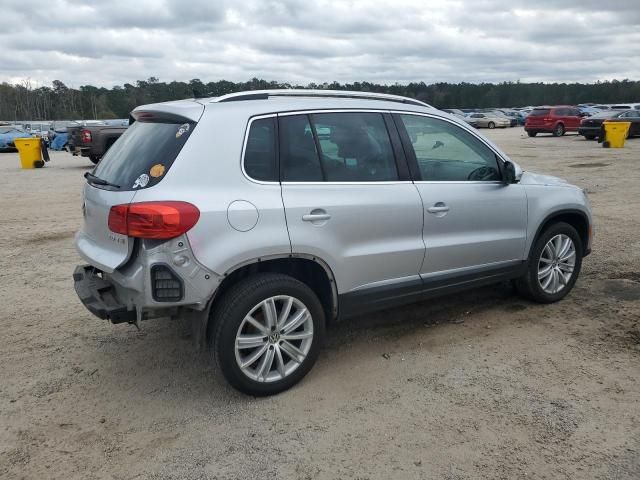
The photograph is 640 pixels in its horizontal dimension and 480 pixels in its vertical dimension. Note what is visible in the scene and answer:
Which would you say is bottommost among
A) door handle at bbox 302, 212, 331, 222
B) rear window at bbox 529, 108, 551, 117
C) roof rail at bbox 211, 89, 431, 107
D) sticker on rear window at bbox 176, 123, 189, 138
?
door handle at bbox 302, 212, 331, 222

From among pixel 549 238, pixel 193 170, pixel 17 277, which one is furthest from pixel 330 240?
pixel 17 277

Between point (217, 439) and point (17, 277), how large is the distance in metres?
4.14

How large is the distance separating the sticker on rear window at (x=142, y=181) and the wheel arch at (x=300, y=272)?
0.71 m

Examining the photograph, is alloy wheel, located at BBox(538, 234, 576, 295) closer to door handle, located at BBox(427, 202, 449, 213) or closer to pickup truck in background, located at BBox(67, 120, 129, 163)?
door handle, located at BBox(427, 202, 449, 213)

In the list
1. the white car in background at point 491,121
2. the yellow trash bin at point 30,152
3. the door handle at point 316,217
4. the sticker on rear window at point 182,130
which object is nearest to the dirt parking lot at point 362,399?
the door handle at point 316,217

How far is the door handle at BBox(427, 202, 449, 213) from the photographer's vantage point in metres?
4.14

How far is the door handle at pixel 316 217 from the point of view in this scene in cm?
353

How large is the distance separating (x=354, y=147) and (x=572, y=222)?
2582 mm

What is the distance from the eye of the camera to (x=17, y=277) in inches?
243

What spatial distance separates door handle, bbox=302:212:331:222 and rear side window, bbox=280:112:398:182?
254mm

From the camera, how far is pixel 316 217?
3.56 m

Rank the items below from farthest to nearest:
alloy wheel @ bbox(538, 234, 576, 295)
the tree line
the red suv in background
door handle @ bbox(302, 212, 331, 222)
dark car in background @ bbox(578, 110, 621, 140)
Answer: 1. the tree line
2. the red suv in background
3. dark car in background @ bbox(578, 110, 621, 140)
4. alloy wheel @ bbox(538, 234, 576, 295)
5. door handle @ bbox(302, 212, 331, 222)

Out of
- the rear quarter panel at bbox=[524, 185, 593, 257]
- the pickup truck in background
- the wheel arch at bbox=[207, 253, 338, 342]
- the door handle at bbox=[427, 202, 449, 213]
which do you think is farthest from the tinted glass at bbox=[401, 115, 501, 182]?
the pickup truck in background

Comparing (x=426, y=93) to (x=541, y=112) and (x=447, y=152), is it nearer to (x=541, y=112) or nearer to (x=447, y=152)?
(x=541, y=112)
